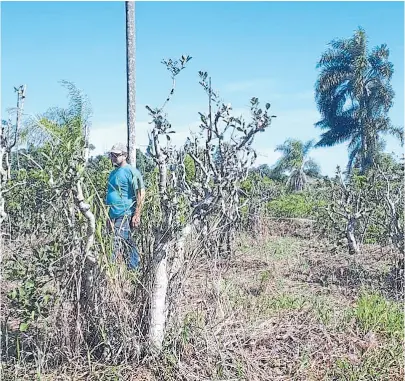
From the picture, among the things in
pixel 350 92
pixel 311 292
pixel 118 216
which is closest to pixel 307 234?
pixel 311 292

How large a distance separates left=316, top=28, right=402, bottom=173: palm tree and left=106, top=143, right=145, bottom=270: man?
21086mm

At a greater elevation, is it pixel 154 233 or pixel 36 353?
pixel 154 233

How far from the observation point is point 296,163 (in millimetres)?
29141

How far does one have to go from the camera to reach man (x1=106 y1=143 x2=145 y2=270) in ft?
10.5

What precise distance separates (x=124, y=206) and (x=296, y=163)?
86.8 ft

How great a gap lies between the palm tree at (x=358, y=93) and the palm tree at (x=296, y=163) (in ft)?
10.8

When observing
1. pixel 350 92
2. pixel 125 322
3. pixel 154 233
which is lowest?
pixel 125 322

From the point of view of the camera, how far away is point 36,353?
10.4ft

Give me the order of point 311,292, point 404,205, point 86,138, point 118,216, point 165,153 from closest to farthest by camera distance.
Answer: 1. point 86,138
2. point 165,153
3. point 118,216
4. point 311,292
5. point 404,205

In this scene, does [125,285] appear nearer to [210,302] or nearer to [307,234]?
[210,302]

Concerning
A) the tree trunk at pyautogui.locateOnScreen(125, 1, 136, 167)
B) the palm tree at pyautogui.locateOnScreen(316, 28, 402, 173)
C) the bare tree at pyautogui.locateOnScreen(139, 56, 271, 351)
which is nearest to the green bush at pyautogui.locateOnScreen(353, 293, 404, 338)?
the bare tree at pyautogui.locateOnScreen(139, 56, 271, 351)

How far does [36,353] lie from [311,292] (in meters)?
2.82

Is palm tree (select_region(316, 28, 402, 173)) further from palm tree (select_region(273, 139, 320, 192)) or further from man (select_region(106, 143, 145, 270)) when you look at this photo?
man (select_region(106, 143, 145, 270))

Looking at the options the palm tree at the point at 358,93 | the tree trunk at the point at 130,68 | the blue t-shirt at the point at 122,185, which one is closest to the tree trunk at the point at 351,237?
the tree trunk at the point at 130,68
